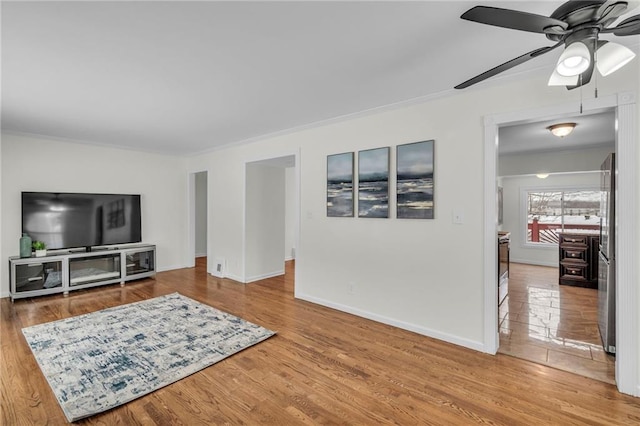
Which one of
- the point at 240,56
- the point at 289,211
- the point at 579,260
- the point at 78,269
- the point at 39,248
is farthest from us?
the point at 289,211

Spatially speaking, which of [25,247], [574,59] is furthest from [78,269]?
[574,59]

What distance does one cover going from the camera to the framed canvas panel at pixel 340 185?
3801 mm

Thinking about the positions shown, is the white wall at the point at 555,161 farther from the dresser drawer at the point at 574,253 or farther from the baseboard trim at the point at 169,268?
the baseboard trim at the point at 169,268

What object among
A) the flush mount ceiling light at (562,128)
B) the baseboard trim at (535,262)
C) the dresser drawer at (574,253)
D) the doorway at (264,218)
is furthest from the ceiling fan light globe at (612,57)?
the baseboard trim at (535,262)

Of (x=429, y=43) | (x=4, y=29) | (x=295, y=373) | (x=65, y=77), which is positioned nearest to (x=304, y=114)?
(x=429, y=43)

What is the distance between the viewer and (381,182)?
3.50 meters

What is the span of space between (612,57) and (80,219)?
6461 millimetres

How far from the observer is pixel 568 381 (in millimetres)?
2322

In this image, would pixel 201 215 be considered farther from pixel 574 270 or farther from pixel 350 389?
pixel 574 270

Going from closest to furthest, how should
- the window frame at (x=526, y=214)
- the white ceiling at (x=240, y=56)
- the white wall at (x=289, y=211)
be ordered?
the white ceiling at (x=240, y=56) < the window frame at (x=526, y=214) < the white wall at (x=289, y=211)

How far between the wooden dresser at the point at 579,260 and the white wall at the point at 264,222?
5.10m

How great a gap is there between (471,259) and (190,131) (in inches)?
160

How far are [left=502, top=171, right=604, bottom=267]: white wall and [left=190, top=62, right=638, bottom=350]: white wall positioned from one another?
5.18m

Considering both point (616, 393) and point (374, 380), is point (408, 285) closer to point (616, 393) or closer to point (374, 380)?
point (374, 380)
